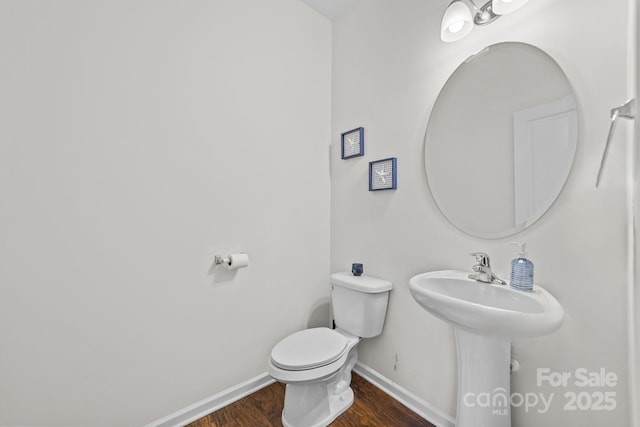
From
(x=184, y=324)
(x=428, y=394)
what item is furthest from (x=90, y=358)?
(x=428, y=394)

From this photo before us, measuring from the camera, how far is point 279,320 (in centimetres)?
175

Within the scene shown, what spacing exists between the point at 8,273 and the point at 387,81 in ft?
6.56

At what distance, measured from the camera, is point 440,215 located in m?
1.37

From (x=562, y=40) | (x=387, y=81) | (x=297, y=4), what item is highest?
(x=297, y=4)

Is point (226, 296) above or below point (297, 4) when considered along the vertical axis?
below

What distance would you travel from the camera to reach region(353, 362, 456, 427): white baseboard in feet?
4.38

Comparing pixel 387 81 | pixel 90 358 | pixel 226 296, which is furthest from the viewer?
pixel 387 81

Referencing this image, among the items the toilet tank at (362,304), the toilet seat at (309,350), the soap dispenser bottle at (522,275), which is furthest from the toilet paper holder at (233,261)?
the soap dispenser bottle at (522,275)

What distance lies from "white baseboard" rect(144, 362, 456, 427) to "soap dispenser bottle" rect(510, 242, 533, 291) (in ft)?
2.66

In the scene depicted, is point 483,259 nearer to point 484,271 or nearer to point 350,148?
point 484,271

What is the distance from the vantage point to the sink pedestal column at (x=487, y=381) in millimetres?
1023

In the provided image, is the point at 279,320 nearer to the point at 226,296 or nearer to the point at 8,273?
the point at 226,296

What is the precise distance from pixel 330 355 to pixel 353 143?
130 cm

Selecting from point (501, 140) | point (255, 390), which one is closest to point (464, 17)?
point (501, 140)
